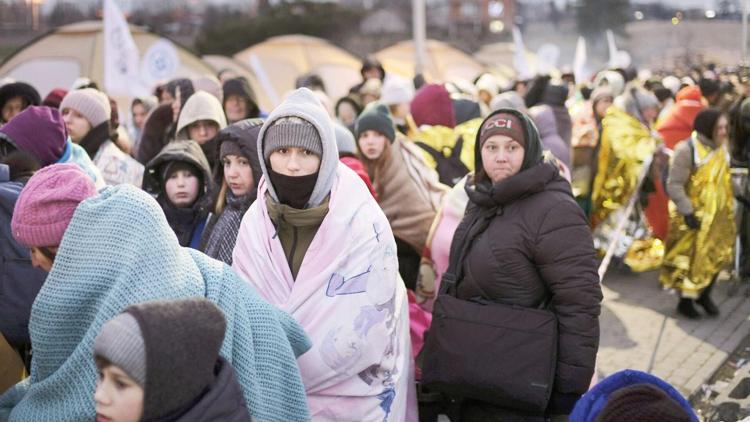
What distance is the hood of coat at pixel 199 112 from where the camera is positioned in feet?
17.9

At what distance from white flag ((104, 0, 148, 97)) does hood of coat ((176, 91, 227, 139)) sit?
15.2ft

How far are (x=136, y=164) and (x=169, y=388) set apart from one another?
398cm

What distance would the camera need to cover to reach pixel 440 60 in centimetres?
2834

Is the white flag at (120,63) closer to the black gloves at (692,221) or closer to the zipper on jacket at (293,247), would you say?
the black gloves at (692,221)

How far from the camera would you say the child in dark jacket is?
6.43ft

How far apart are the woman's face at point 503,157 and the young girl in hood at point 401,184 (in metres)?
1.29

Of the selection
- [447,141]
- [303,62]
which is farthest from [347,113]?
[303,62]

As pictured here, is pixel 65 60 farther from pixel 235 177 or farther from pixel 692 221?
pixel 235 177

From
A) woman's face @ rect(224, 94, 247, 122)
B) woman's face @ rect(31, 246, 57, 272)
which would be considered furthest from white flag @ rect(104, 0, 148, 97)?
woman's face @ rect(31, 246, 57, 272)

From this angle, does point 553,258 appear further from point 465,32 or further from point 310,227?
point 465,32

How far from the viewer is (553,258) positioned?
3.50 meters

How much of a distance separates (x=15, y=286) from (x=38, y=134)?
1097 mm

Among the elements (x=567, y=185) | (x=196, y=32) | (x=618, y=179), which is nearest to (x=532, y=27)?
(x=196, y=32)

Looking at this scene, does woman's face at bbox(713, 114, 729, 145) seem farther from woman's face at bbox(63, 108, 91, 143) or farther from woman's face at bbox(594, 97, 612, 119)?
woman's face at bbox(63, 108, 91, 143)
